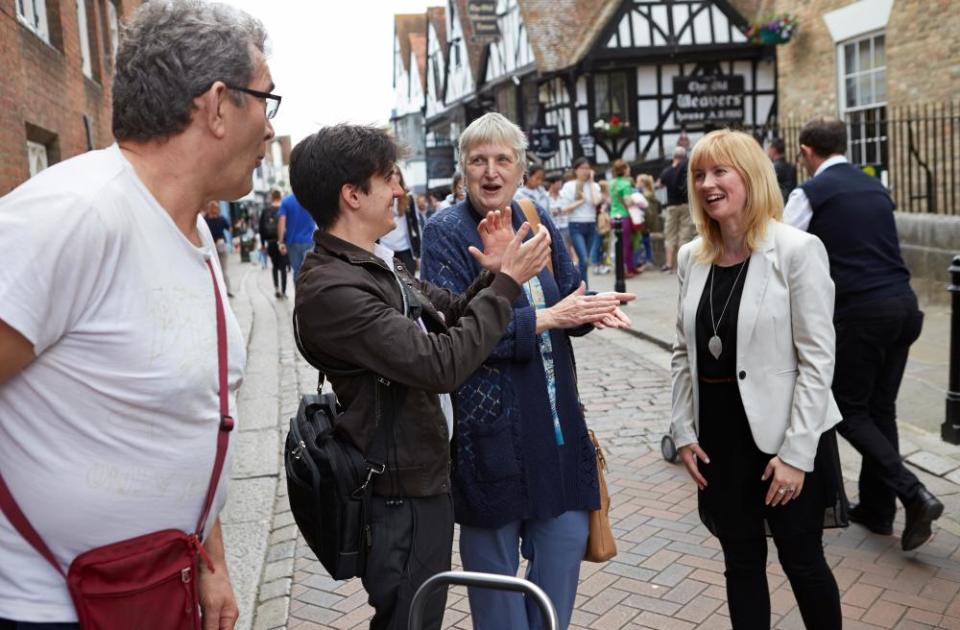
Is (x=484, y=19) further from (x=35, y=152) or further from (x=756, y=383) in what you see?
(x=756, y=383)

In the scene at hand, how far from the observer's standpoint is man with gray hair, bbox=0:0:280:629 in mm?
1534

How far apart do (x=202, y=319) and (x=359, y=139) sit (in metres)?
0.78

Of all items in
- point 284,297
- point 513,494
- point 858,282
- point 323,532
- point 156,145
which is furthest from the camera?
point 284,297

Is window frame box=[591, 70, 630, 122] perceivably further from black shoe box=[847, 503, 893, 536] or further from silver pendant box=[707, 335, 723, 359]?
silver pendant box=[707, 335, 723, 359]

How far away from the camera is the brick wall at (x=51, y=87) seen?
302 inches

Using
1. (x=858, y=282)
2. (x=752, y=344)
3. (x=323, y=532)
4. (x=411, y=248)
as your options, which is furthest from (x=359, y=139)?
(x=411, y=248)

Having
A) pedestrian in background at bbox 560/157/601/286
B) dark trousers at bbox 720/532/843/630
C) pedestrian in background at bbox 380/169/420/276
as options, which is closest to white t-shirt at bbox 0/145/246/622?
dark trousers at bbox 720/532/843/630

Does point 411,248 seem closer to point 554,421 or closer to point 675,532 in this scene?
point 675,532

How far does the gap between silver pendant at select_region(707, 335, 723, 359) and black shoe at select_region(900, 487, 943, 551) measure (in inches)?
68.6

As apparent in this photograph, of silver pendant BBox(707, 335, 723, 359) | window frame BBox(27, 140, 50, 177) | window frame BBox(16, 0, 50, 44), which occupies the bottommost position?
silver pendant BBox(707, 335, 723, 359)

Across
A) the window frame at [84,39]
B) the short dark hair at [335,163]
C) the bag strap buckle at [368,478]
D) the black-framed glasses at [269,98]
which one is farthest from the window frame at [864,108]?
the black-framed glasses at [269,98]

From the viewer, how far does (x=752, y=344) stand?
9.83ft

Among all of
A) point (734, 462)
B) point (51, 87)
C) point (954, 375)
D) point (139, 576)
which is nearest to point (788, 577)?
point (734, 462)

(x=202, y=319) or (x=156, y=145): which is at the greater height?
(x=156, y=145)
